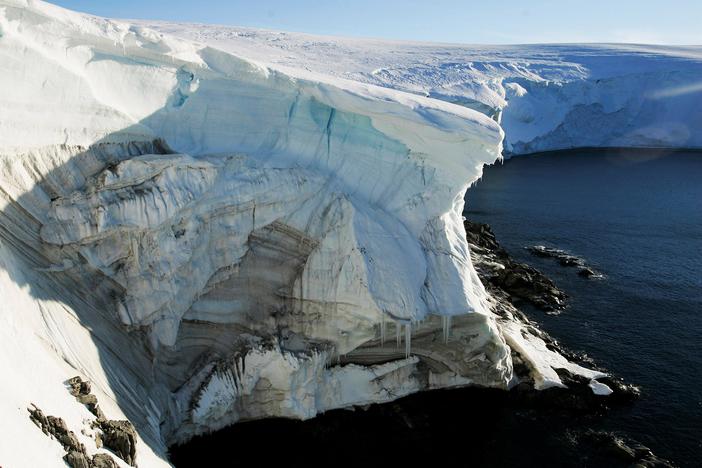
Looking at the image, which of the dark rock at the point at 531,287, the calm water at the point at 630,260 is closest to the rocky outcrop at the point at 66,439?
the calm water at the point at 630,260

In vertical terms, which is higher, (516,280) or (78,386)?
(78,386)

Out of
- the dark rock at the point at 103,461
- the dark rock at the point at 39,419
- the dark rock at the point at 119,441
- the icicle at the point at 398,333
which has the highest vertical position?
the dark rock at the point at 39,419

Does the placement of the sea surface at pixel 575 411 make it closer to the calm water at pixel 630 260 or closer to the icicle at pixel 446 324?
the calm water at pixel 630 260

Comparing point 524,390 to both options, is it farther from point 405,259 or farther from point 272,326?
point 272,326

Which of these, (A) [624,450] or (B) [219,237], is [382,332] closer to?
(B) [219,237]

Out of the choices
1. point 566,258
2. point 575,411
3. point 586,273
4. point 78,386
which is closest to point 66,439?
point 78,386

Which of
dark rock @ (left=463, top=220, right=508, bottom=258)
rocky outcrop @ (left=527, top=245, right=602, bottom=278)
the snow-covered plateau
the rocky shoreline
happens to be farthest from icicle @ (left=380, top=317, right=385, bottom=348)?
rocky outcrop @ (left=527, top=245, right=602, bottom=278)

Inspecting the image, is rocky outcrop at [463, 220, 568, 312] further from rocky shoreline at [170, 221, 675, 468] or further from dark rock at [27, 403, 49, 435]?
dark rock at [27, 403, 49, 435]
